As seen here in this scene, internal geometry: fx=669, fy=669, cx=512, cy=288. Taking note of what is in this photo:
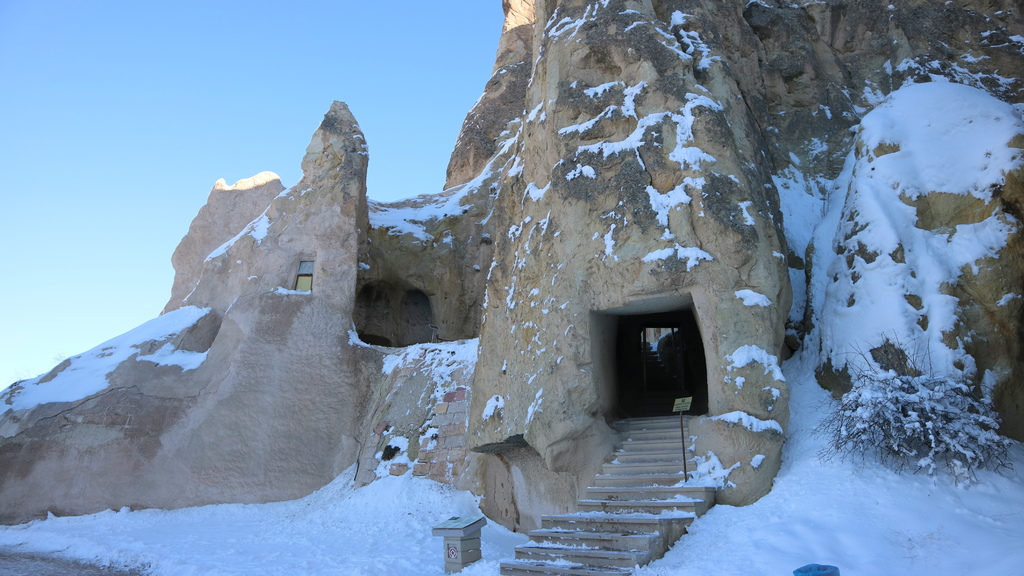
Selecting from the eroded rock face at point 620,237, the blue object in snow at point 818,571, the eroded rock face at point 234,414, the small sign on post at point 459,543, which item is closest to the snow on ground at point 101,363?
the eroded rock face at point 234,414

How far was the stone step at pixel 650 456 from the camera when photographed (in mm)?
9266

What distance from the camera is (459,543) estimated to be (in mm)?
8508

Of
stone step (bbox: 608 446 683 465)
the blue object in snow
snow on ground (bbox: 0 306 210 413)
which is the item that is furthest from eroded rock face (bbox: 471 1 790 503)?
snow on ground (bbox: 0 306 210 413)

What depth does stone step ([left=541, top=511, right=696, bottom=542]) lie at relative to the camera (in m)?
7.63

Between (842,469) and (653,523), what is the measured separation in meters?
2.55

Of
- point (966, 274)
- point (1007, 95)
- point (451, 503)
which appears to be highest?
point (1007, 95)

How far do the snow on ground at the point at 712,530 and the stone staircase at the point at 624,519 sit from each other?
0.19m

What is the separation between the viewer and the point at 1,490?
44.1 ft

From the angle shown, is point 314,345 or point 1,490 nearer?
point 1,490

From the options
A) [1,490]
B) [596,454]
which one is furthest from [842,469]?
[1,490]

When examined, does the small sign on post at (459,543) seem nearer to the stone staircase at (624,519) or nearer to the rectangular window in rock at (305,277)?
the stone staircase at (624,519)

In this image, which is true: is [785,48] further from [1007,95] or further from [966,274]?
[966,274]

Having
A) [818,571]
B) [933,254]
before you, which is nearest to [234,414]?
[818,571]

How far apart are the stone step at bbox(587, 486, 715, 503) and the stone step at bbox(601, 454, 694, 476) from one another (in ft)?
1.50
